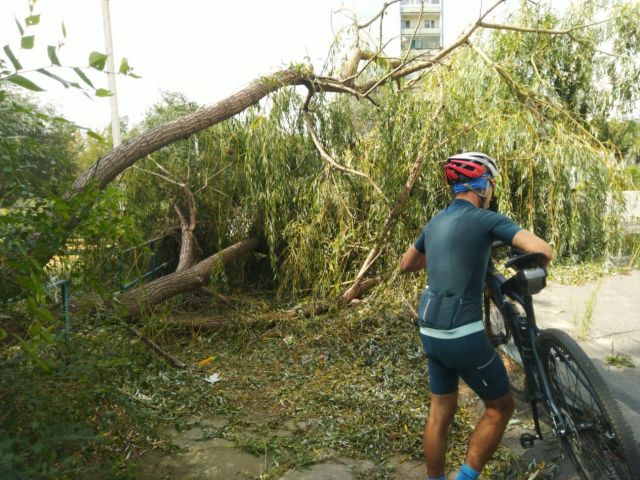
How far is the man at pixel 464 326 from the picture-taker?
2.46 metres

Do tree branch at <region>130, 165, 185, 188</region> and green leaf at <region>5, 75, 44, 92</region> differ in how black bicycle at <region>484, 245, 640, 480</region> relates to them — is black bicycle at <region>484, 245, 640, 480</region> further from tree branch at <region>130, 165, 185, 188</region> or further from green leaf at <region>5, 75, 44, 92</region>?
tree branch at <region>130, 165, 185, 188</region>

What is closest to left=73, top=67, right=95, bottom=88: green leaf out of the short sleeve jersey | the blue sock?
the short sleeve jersey

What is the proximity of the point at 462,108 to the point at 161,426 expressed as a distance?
17.5 ft

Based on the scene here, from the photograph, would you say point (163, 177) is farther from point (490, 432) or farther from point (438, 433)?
point (490, 432)

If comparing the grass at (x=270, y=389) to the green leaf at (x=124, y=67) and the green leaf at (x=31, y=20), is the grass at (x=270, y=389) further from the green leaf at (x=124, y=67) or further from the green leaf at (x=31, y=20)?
the green leaf at (x=31, y=20)

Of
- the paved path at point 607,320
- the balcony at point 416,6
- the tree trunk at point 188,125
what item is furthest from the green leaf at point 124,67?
the balcony at point 416,6

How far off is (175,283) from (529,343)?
4.04 metres

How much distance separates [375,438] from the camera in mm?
3459

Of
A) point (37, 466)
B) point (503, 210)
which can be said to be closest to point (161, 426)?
point (37, 466)

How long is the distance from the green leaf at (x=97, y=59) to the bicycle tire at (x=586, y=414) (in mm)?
2323

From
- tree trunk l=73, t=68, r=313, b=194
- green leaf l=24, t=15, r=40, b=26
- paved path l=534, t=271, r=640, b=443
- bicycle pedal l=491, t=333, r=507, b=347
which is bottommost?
paved path l=534, t=271, r=640, b=443

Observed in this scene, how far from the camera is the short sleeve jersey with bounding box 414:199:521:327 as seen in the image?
2.46 meters

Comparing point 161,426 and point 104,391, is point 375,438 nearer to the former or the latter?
point 161,426

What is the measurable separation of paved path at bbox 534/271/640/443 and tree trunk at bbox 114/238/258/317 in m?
3.65
